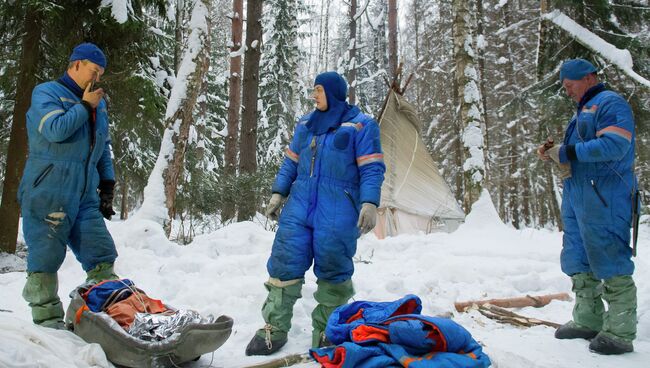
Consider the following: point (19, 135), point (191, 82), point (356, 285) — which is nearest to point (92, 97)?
point (356, 285)

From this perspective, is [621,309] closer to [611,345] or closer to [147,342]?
[611,345]

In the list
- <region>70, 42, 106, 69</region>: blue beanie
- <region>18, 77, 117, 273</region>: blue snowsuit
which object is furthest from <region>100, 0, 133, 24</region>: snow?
<region>18, 77, 117, 273</region>: blue snowsuit

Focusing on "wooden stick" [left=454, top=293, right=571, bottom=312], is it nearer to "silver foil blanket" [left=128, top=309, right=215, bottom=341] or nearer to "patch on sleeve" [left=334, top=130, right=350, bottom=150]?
"patch on sleeve" [left=334, top=130, right=350, bottom=150]

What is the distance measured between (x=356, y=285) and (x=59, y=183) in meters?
2.76

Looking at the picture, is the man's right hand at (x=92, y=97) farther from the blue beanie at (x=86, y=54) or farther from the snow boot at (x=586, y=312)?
the snow boot at (x=586, y=312)

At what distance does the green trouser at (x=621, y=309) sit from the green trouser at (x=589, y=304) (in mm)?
237

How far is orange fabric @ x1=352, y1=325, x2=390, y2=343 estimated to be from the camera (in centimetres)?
242

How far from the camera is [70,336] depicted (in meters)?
2.74

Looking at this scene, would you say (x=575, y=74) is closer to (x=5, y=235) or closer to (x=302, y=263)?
(x=302, y=263)

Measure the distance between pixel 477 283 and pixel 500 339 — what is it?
6.14 feet

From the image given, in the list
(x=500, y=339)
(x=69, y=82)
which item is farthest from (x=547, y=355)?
(x=69, y=82)

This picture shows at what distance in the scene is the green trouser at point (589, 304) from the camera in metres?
3.56

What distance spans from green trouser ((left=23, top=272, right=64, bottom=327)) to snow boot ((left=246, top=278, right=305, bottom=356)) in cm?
128

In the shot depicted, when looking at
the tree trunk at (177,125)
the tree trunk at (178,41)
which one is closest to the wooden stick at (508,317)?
the tree trunk at (177,125)
